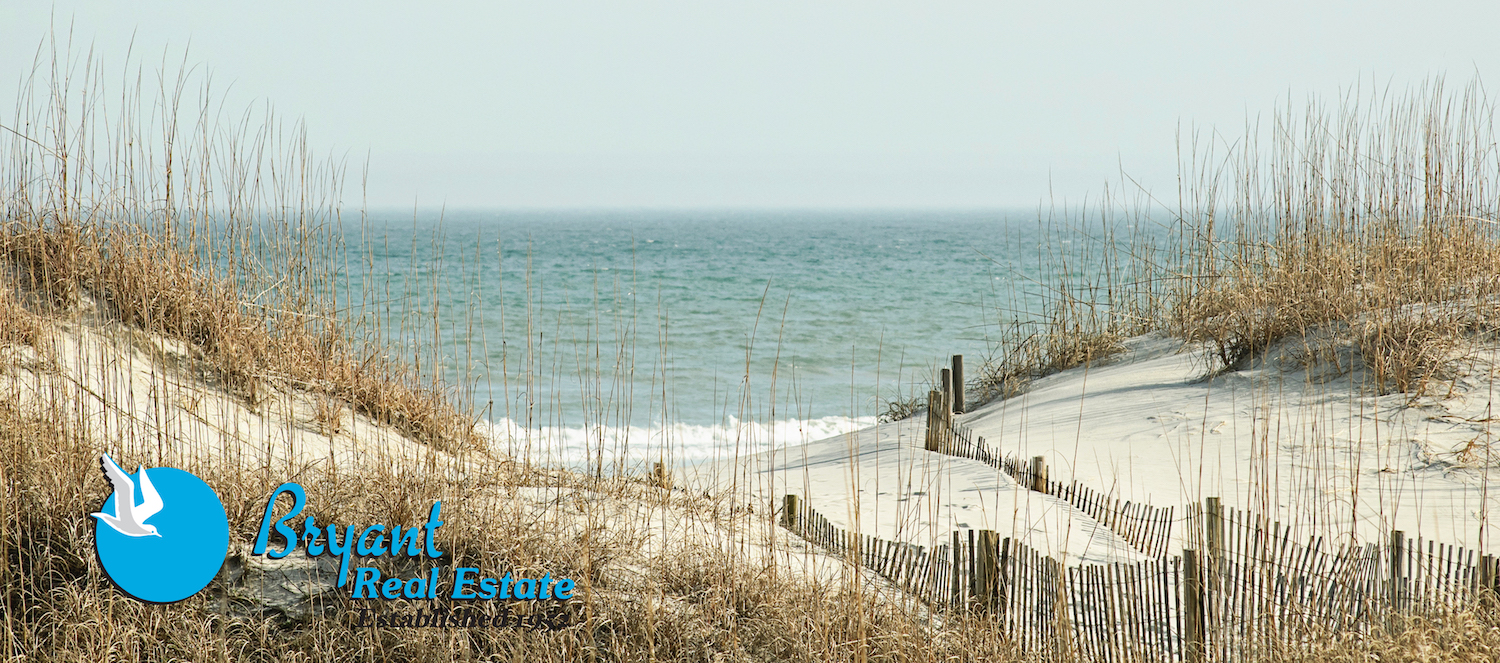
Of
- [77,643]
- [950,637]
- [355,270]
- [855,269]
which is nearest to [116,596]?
[77,643]

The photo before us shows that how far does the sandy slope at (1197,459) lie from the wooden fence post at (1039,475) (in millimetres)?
65

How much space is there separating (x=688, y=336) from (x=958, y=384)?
23.5ft

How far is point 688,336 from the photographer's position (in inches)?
509

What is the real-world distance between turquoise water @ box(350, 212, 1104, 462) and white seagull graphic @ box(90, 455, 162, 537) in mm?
1065

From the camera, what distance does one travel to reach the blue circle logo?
2.72 meters

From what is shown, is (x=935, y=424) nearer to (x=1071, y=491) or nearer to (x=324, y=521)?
(x=1071, y=491)

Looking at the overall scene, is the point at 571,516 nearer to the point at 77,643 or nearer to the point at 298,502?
the point at 298,502

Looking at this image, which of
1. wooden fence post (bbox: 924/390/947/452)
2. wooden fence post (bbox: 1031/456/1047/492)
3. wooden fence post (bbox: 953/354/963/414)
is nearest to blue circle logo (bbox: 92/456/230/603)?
wooden fence post (bbox: 1031/456/1047/492)

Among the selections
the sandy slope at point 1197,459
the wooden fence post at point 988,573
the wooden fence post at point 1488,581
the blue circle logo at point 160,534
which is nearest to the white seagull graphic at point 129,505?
the blue circle logo at point 160,534

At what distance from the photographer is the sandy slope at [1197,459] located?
3443 millimetres

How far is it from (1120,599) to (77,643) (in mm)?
3006

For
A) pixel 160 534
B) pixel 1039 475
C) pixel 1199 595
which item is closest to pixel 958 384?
pixel 1039 475

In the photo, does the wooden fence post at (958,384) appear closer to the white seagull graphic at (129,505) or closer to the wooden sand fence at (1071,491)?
the wooden sand fence at (1071,491)

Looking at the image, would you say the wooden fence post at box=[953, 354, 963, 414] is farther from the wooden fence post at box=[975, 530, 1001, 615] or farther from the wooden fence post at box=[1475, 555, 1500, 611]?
the wooden fence post at box=[1475, 555, 1500, 611]
